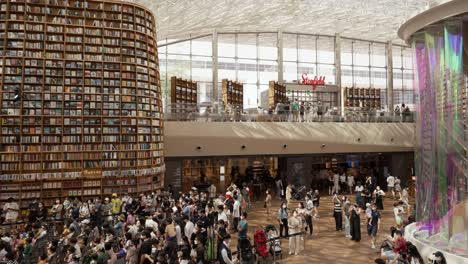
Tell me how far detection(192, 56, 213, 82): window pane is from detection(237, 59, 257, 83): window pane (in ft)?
5.56

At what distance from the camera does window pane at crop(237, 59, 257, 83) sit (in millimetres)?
23562

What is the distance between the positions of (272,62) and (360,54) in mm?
6205

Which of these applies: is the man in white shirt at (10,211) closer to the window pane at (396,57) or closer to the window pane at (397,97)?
the window pane at (397,97)

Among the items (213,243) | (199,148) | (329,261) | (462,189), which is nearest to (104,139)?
(199,148)

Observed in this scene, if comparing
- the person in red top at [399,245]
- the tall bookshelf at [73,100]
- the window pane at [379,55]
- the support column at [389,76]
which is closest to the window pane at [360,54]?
the window pane at [379,55]

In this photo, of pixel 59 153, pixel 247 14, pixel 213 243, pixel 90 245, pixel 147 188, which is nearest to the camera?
pixel 90 245

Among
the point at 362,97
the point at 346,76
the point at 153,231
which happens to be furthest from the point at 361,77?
the point at 153,231

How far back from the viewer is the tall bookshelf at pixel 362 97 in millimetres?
24188

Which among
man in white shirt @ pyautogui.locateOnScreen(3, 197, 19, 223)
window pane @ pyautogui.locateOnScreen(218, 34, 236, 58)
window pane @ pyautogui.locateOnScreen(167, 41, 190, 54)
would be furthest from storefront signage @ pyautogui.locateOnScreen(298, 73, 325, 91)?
man in white shirt @ pyautogui.locateOnScreen(3, 197, 19, 223)

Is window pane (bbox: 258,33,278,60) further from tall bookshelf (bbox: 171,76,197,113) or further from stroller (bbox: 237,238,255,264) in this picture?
stroller (bbox: 237,238,255,264)

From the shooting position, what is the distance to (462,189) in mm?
6613

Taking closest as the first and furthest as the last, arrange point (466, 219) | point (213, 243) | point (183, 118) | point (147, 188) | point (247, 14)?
point (466, 219) < point (213, 243) < point (147, 188) < point (183, 118) < point (247, 14)

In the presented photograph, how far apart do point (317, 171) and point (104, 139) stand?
12.3 metres

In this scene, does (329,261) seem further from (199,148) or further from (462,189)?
(199,148)
